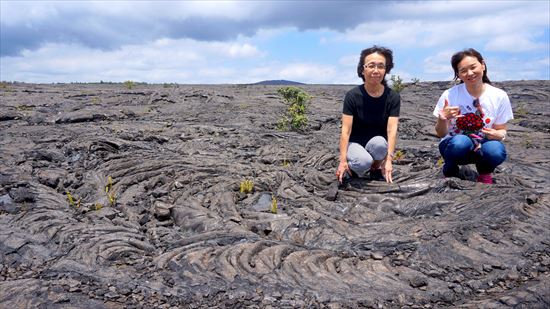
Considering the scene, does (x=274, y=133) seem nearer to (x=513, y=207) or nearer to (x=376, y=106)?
(x=376, y=106)

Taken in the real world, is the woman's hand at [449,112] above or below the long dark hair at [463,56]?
below

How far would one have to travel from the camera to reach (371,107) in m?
6.28

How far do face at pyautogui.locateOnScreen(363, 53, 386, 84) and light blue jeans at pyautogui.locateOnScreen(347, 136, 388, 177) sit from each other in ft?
2.83

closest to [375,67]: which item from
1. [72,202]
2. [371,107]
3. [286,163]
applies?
[371,107]

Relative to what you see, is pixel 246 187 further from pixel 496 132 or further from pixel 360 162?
pixel 496 132

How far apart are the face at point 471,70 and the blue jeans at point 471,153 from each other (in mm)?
769

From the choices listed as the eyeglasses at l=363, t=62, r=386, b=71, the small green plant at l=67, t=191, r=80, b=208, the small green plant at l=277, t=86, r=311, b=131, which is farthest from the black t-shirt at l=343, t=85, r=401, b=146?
the small green plant at l=277, t=86, r=311, b=131

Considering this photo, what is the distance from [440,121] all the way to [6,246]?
18.1ft

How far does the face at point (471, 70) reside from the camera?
5.77 metres

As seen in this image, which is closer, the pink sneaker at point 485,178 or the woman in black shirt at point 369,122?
the woman in black shirt at point 369,122

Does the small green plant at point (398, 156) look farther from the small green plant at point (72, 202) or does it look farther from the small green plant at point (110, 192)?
the small green plant at point (72, 202)

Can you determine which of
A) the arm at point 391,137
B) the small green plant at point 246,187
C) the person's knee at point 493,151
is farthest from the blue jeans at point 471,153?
the small green plant at point 246,187

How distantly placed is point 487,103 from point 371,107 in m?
1.50

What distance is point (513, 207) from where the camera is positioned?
5578mm
